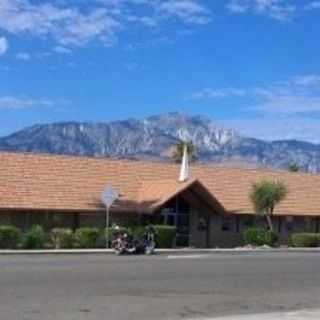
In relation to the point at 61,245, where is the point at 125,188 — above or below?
above

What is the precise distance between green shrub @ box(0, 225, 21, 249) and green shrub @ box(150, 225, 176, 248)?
7.72m

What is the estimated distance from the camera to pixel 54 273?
24.8 meters

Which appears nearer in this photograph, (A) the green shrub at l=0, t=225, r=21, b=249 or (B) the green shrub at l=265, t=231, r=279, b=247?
(A) the green shrub at l=0, t=225, r=21, b=249

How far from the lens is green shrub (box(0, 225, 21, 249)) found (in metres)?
43.6

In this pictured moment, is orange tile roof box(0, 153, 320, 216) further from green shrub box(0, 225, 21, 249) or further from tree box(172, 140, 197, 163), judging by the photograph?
tree box(172, 140, 197, 163)

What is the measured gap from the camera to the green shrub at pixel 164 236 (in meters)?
48.6

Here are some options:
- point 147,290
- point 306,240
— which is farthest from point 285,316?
point 306,240

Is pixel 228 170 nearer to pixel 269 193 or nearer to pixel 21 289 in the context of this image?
pixel 269 193

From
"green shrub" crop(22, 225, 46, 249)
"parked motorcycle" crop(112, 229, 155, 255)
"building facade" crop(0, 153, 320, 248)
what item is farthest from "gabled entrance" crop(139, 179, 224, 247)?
"parked motorcycle" crop(112, 229, 155, 255)

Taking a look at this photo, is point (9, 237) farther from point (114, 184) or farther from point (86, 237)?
point (114, 184)

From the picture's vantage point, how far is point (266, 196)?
2108 inches

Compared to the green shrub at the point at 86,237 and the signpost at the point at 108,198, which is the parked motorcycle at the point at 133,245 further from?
the green shrub at the point at 86,237

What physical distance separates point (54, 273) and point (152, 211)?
26.3 meters

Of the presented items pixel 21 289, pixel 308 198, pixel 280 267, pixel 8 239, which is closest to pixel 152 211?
pixel 8 239
